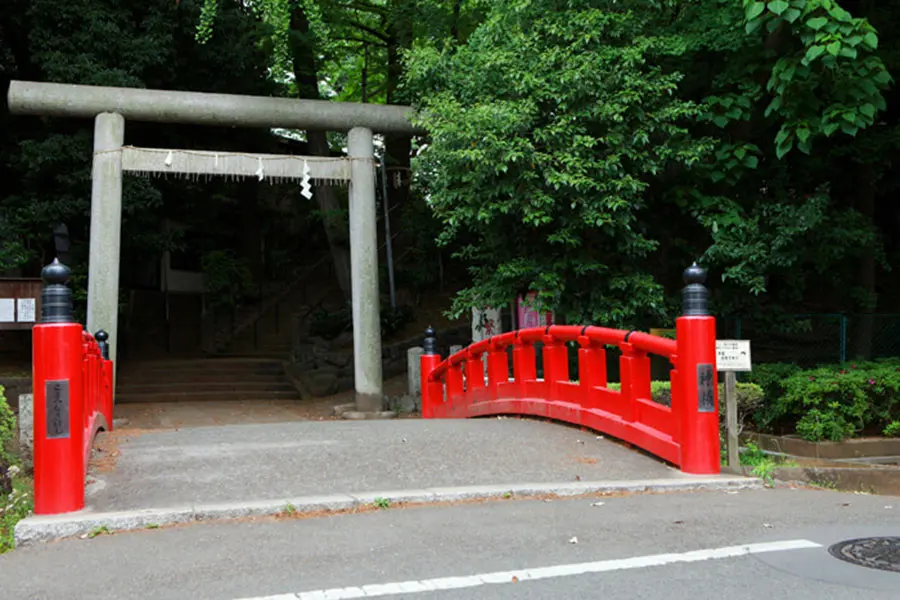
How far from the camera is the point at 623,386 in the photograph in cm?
784

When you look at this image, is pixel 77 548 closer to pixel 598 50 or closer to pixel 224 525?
pixel 224 525

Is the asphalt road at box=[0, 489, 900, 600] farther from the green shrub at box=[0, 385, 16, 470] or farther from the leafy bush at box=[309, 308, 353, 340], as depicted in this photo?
the leafy bush at box=[309, 308, 353, 340]

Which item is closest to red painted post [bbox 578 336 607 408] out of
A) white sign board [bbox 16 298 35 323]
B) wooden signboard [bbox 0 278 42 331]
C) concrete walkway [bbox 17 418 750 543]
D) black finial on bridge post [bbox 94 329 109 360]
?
concrete walkway [bbox 17 418 750 543]

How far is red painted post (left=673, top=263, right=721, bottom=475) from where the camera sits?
259 inches

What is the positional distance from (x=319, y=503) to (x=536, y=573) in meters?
1.96

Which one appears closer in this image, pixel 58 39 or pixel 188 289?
pixel 58 39

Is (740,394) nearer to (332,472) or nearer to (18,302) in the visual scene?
(332,472)

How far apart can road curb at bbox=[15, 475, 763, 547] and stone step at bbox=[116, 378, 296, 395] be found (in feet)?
50.8

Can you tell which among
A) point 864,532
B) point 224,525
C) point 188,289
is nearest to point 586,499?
point 864,532

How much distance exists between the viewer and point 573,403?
8.94 metres

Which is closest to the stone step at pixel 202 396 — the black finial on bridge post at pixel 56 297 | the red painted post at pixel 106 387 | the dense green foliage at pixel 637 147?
the red painted post at pixel 106 387

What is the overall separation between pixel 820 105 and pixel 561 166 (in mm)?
3209

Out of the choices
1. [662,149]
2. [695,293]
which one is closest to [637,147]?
[662,149]

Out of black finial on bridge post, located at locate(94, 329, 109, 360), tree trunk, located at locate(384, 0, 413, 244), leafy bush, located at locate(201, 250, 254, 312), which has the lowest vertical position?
black finial on bridge post, located at locate(94, 329, 109, 360)
